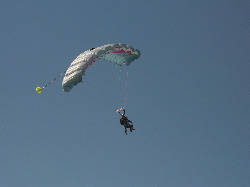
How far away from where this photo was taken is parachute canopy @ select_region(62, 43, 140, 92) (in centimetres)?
3467

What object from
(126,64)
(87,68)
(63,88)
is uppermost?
(126,64)

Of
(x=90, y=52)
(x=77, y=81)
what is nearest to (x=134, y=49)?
(x=90, y=52)

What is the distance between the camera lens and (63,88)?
34.5 meters

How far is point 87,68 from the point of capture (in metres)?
36.5

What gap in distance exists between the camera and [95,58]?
37.0m

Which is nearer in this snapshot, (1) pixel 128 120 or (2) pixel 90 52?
(2) pixel 90 52

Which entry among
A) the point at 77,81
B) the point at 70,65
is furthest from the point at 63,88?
the point at 70,65

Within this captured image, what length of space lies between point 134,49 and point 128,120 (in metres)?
5.88

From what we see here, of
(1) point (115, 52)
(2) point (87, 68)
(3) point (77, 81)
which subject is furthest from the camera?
(1) point (115, 52)

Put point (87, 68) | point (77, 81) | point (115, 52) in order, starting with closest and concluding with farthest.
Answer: point (77, 81) < point (87, 68) < point (115, 52)

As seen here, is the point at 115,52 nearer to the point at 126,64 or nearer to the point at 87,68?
the point at 126,64

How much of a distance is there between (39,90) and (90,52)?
488 centimetres

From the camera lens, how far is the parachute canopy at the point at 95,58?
1365 inches

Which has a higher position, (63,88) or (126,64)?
(126,64)
